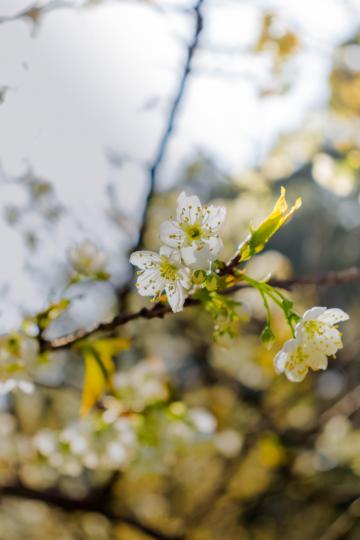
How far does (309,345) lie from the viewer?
732 millimetres

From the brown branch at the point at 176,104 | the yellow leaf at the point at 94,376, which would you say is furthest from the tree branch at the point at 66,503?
the brown branch at the point at 176,104

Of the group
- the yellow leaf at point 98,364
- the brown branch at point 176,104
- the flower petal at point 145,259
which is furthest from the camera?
the brown branch at point 176,104

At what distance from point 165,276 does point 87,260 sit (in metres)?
0.35

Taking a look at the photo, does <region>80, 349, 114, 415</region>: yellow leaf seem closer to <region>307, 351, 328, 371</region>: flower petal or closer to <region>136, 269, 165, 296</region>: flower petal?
<region>136, 269, 165, 296</region>: flower petal

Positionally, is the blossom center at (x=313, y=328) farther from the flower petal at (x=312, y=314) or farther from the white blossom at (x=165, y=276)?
the white blossom at (x=165, y=276)

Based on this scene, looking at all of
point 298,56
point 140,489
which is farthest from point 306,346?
point 140,489

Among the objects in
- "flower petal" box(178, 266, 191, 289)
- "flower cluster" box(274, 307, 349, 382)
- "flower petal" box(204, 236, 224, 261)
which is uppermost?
"flower petal" box(204, 236, 224, 261)

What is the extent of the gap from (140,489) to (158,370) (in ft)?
7.53

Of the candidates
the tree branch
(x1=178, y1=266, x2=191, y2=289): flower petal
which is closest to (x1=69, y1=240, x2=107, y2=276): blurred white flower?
(x1=178, y1=266, x2=191, y2=289): flower petal

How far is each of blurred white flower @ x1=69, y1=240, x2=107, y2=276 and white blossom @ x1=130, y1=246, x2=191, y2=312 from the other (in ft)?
0.81

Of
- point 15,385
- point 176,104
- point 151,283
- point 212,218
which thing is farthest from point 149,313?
point 176,104

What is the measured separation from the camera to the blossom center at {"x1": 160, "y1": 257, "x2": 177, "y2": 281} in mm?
709

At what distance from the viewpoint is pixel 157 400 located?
1348mm

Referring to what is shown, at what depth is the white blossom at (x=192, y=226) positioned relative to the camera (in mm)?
702
